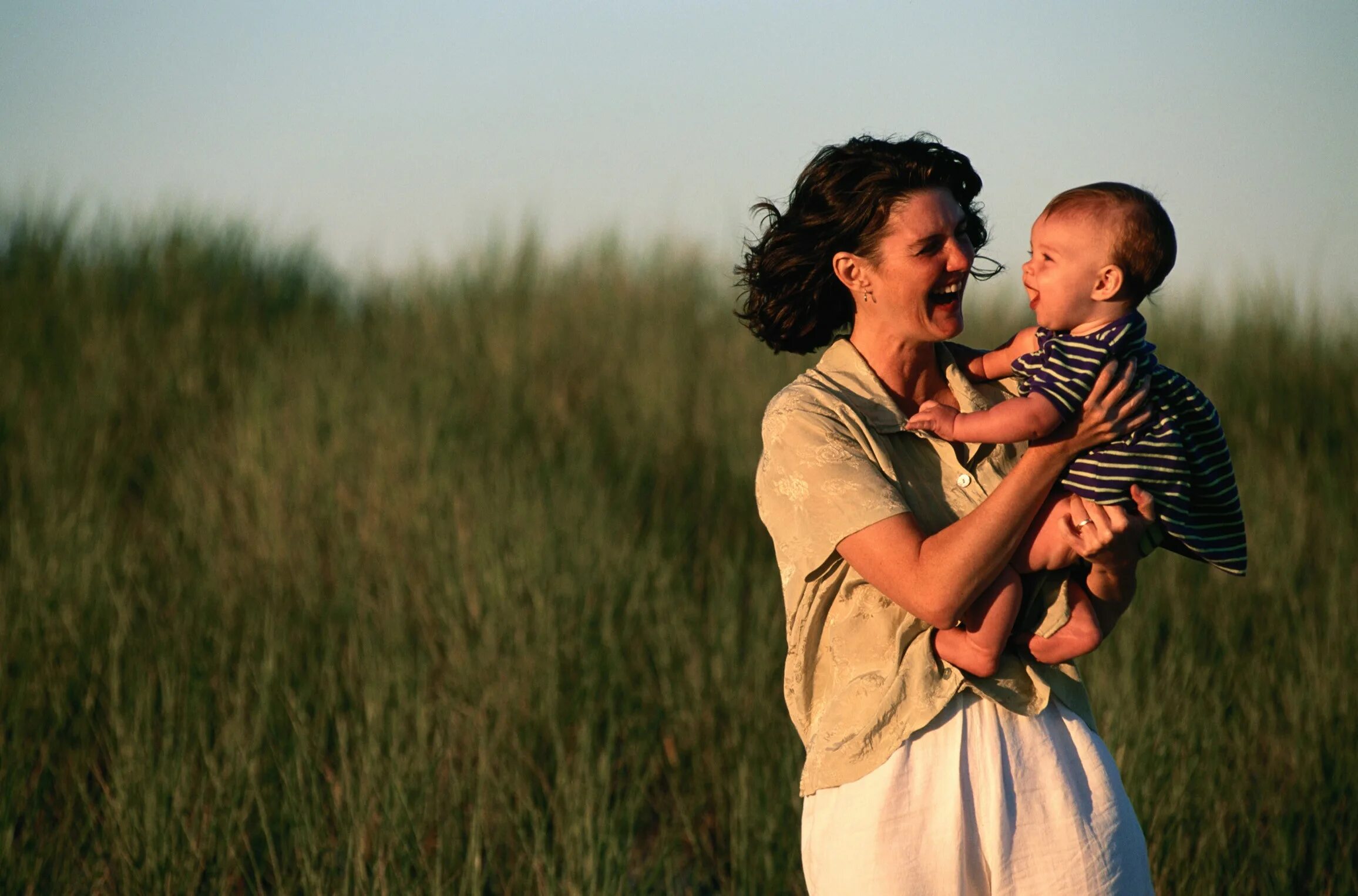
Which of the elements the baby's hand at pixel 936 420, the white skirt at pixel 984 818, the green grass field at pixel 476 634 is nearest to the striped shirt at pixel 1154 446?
the baby's hand at pixel 936 420

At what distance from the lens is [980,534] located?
1.65m

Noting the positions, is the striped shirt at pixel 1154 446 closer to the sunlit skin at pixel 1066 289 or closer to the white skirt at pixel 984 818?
the sunlit skin at pixel 1066 289

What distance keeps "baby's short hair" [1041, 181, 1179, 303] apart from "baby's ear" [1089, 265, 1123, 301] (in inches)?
0.4

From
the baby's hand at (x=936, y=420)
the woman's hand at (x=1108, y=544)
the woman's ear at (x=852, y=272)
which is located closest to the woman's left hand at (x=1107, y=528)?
the woman's hand at (x=1108, y=544)

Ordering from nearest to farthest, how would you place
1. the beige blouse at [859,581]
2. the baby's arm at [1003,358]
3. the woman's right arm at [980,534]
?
1. the woman's right arm at [980,534]
2. the beige blouse at [859,581]
3. the baby's arm at [1003,358]

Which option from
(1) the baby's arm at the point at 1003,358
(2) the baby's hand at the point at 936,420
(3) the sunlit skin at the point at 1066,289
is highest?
(3) the sunlit skin at the point at 1066,289

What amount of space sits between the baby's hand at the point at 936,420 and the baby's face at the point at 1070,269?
0.20 meters

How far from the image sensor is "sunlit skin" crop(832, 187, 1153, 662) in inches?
65.0

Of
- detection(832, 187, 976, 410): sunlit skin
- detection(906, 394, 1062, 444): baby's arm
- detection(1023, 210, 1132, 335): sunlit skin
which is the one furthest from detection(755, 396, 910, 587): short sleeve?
detection(1023, 210, 1132, 335): sunlit skin

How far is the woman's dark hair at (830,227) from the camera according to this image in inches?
79.2

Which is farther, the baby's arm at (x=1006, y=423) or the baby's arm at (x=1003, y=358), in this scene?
the baby's arm at (x=1003, y=358)

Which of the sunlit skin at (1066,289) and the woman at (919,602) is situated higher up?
the sunlit skin at (1066,289)

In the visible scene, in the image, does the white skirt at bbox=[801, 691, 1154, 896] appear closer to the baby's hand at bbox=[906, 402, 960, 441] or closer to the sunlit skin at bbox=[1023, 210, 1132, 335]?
the baby's hand at bbox=[906, 402, 960, 441]

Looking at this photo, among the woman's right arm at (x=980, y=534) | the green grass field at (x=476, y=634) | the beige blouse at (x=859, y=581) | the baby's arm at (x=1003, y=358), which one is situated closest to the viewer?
the woman's right arm at (x=980, y=534)
